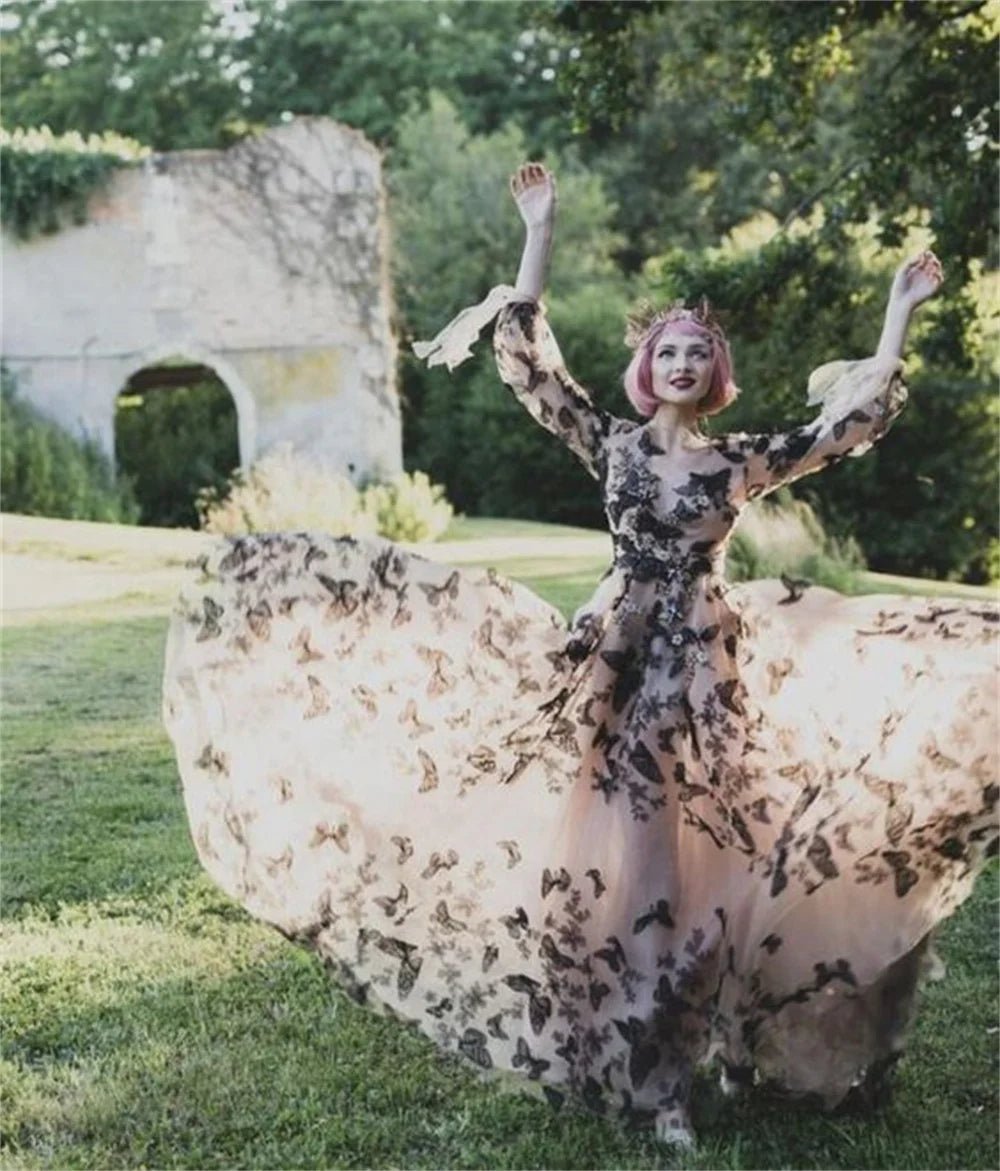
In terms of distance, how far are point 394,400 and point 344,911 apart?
15.1 m

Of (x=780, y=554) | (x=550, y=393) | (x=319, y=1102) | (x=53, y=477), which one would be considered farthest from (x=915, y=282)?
(x=53, y=477)

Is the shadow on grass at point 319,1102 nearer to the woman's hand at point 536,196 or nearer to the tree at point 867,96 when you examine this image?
the woman's hand at point 536,196

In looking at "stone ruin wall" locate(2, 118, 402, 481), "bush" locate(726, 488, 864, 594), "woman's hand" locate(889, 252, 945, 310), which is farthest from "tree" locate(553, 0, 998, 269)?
"stone ruin wall" locate(2, 118, 402, 481)

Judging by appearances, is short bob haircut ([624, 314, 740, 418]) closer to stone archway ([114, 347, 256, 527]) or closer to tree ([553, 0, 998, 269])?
tree ([553, 0, 998, 269])

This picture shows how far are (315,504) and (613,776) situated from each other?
39.3 feet

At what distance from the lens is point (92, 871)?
5.57 m

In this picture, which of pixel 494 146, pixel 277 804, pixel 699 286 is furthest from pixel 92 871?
pixel 494 146

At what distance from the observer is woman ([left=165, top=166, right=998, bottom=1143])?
3.74m

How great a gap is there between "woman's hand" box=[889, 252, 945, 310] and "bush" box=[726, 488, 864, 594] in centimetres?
832

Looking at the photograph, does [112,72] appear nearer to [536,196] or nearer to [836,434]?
[536,196]

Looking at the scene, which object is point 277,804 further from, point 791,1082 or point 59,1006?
point 791,1082

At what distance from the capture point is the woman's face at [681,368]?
3.98 m

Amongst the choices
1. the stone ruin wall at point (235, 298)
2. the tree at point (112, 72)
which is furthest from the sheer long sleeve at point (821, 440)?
the tree at point (112, 72)

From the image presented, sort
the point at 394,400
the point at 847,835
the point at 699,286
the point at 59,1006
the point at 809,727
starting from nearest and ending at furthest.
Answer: the point at 847,835 < the point at 809,727 < the point at 59,1006 < the point at 699,286 < the point at 394,400
